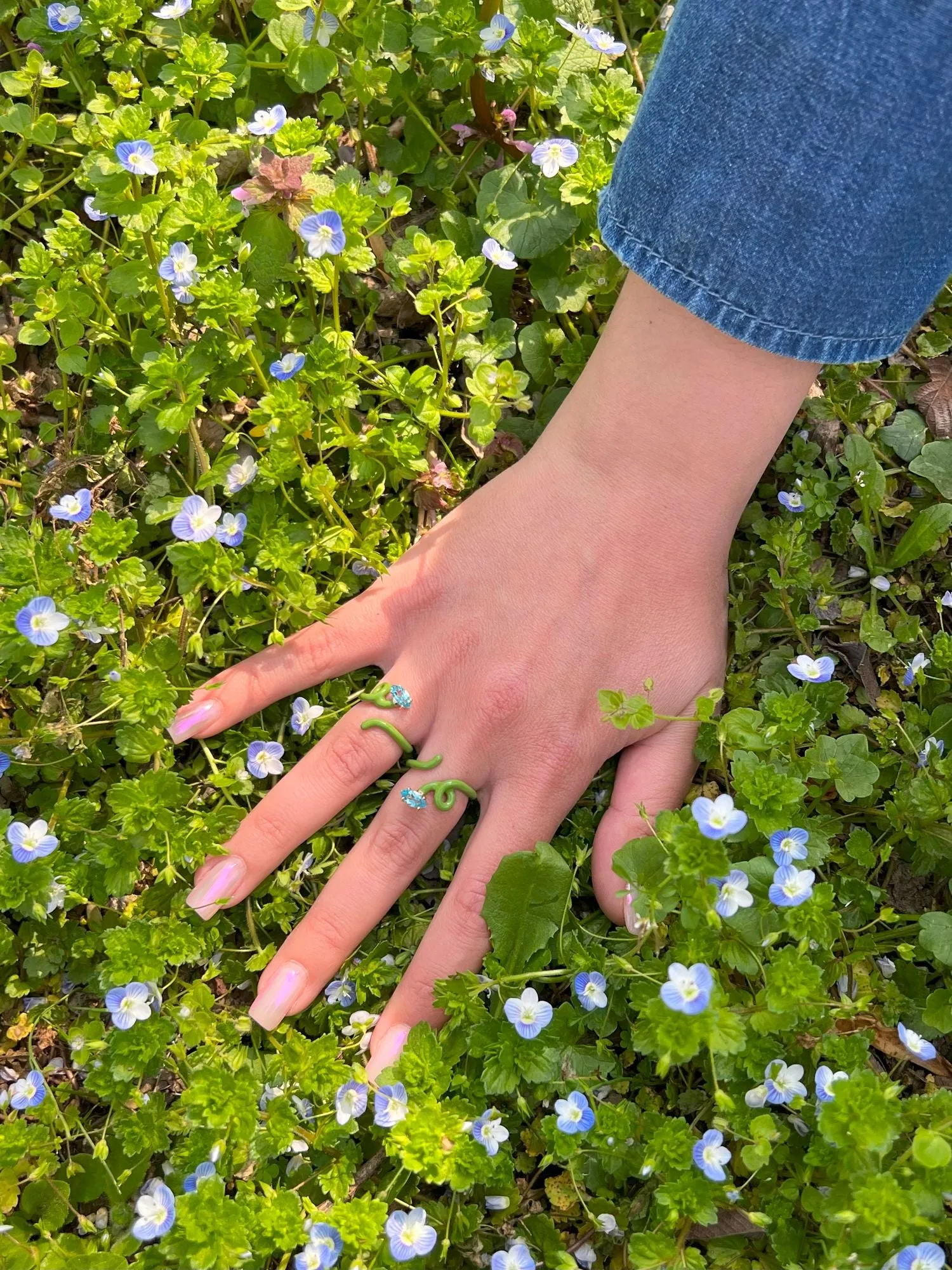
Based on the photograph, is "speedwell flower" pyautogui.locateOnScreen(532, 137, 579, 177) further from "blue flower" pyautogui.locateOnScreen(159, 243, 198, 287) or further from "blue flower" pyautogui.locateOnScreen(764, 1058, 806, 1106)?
"blue flower" pyautogui.locateOnScreen(764, 1058, 806, 1106)

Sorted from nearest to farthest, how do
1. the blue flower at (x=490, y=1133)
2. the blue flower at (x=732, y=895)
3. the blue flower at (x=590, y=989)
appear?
1. the blue flower at (x=732, y=895)
2. the blue flower at (x=490, y=1133)
3. the blue flower at (x=590, y=989)

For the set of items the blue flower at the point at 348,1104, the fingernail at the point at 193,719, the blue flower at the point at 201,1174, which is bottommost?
the blue flower at the point at 201,1174

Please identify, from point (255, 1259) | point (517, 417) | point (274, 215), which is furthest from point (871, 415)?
point (255, 1259)

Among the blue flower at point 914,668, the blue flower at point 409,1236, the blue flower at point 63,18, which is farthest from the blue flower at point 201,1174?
the blue flower at point 63,18

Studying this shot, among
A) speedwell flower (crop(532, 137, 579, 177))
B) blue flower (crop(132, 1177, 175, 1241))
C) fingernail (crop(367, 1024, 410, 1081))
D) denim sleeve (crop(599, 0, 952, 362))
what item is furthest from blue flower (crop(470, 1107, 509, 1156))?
speedwell flower (crop(532, 137, 579, 177))

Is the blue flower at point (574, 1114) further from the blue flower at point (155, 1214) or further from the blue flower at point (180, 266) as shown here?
the blue flower at point (180, 266)

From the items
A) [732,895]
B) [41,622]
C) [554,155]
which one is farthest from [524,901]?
[554,155]
